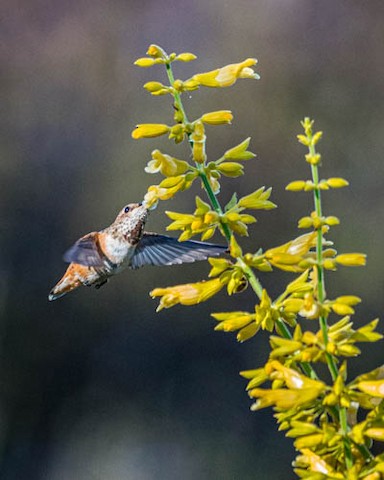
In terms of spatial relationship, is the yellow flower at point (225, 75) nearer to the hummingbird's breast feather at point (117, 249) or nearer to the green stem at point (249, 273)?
the green stem at point (249, 273)

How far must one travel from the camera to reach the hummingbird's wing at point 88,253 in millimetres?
2452

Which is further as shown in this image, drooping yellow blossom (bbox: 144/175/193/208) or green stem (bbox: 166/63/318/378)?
drooping yellow blossom (bbox: 144/175/193/208)

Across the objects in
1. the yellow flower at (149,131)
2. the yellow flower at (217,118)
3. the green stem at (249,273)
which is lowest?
the green stem at (249,273)

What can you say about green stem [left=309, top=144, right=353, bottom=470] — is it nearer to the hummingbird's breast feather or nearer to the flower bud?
the flower bud

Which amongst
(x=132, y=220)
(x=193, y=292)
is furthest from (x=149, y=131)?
(x=132, y=220)

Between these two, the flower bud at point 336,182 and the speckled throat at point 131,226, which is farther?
the speckled throat at point 131,226

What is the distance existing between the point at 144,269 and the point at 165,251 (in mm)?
5779

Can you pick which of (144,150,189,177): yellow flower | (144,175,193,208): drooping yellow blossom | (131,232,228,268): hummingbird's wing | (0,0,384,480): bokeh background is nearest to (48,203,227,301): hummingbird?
(131,232,228,268): hummingbird's wing

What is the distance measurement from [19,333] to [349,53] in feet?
19.3

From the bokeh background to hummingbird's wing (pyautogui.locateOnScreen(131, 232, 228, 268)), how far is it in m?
5.36

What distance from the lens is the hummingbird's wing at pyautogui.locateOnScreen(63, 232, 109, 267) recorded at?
2.45 metres

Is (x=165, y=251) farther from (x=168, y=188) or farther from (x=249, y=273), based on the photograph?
(x=249, y=273)

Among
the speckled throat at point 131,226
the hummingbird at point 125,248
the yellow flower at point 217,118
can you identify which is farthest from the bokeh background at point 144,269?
the yellow flower at point 217,118

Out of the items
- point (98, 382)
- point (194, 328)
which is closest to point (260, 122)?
point (194, 328)
